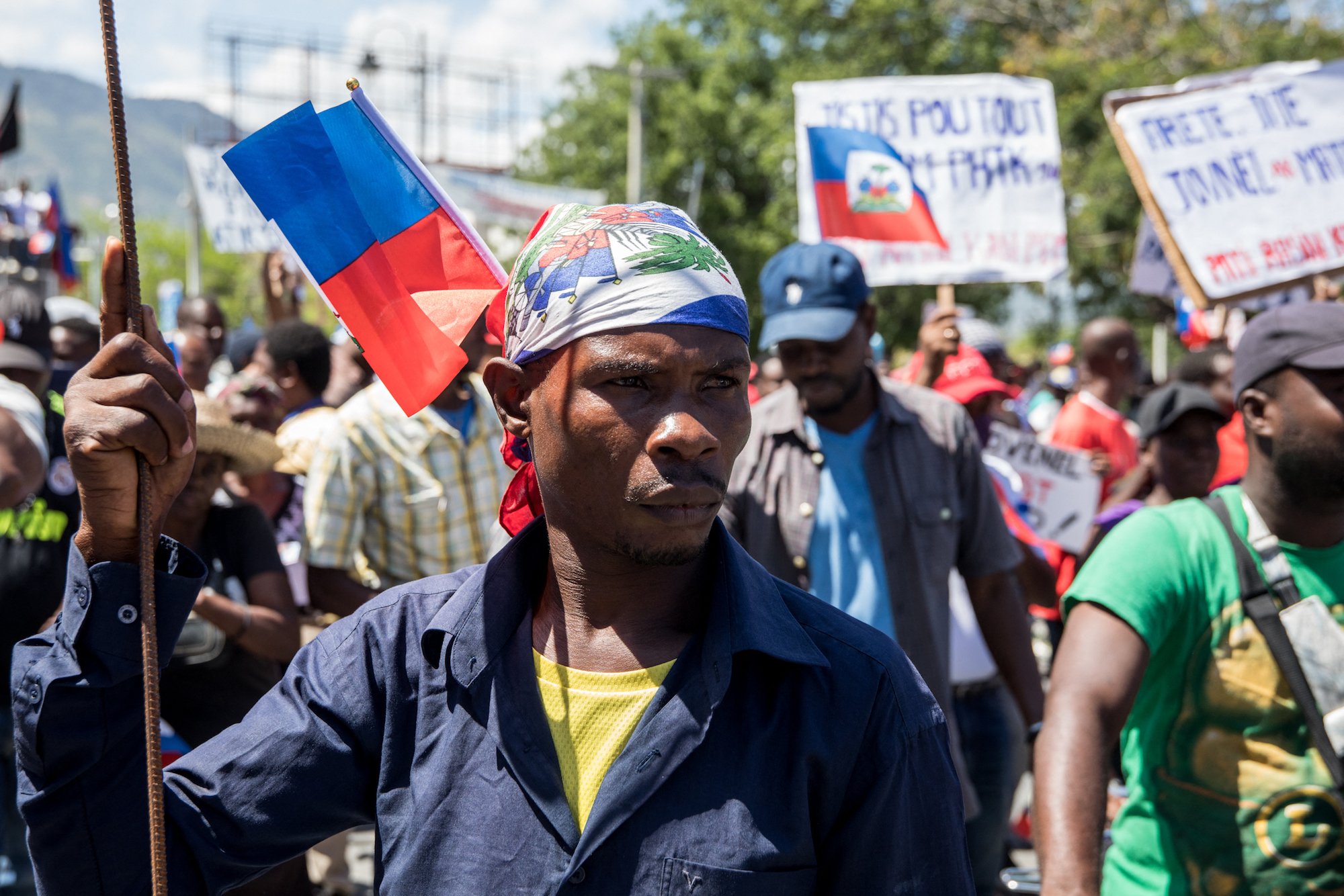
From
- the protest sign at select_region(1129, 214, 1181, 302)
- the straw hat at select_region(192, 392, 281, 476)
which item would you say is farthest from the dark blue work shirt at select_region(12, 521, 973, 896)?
the protest sign at select_region(1129, 214, 1181, 302)

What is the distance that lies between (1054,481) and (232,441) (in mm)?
3382

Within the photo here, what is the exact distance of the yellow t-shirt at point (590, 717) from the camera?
1.61 metres

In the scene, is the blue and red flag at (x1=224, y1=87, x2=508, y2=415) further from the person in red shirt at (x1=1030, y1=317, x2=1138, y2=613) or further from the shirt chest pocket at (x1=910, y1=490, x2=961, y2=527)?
the person in red shirt at (x1=1030, y1=317, x2=1138, y2=613)

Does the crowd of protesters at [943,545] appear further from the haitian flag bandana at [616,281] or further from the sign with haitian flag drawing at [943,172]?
the sign with haitian flag drawing at [943,172]

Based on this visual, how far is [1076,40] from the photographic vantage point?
2162cm

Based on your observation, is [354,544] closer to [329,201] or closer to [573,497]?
[329,201]

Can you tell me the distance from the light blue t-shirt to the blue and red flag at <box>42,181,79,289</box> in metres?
12.6

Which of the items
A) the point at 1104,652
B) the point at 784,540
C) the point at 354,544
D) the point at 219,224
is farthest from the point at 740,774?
the point at 219,224

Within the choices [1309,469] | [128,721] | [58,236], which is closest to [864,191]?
[1309,469]

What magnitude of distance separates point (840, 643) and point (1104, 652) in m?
0.89

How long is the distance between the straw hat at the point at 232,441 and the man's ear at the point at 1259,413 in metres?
2.80

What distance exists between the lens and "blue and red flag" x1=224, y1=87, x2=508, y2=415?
2.06 metres

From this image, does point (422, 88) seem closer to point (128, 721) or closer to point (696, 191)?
point (696, 191)

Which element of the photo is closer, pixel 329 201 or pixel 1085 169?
pixel 329 201
